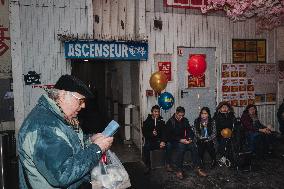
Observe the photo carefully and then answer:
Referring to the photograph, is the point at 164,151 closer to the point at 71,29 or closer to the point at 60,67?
the point at 60,67

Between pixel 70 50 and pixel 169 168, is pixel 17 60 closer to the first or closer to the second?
pixel 70 50

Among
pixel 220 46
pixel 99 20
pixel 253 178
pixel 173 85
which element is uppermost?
pixel 99 20

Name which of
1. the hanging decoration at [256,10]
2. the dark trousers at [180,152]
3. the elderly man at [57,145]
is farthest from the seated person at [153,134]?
the elderly man at [57,145]

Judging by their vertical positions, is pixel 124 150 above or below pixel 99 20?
below

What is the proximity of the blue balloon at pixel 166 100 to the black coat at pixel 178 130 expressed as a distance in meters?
0.57

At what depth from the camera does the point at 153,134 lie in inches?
323

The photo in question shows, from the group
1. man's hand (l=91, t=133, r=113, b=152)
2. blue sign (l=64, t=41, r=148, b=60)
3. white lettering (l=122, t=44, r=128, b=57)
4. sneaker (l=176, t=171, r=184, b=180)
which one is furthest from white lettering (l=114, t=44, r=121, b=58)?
man's hand (l=91, t=133, r=113, b=152)

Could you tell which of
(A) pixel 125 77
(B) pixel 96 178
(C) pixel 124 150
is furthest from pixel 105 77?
(B) pixel 96 178

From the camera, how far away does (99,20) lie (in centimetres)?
888

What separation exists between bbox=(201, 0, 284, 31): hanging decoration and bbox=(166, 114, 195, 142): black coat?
3.77 metres

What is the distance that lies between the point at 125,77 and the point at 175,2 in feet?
10.2

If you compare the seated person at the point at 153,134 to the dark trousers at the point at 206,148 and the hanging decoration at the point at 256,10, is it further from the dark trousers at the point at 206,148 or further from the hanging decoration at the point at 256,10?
the hanging decoration at the point at 256,10

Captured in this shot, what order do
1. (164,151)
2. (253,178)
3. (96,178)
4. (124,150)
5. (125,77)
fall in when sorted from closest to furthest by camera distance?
1. (96,178)
2. (253,178)
3. (164,151)
4. (124,150)
5. (125,77)

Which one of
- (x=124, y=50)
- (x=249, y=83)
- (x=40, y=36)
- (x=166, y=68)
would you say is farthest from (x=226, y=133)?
(x=40, y=36)
